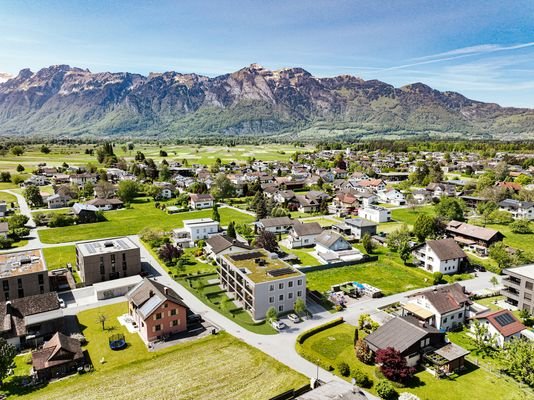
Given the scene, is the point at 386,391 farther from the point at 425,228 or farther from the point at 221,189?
the point at 221,189

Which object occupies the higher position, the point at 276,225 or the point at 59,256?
the point at 276,225

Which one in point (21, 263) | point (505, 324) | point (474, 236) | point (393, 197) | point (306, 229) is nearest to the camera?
point (505, 324)

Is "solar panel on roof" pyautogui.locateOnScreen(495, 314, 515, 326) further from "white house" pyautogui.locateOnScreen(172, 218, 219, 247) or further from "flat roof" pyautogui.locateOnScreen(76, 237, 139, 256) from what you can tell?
"white house" pyautogui.locateOnScreen(172, 218, 219, 247)

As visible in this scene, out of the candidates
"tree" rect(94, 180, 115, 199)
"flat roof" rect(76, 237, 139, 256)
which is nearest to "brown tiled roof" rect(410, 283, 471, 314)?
"flat roof" rect(76, 237, 139, 256)

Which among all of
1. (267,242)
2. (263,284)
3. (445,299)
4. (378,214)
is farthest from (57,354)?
(378,214)

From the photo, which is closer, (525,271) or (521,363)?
(521,363)

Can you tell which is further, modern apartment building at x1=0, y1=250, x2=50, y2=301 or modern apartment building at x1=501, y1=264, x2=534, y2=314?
modern apartment building at x1=0, y1=250, x2=50, y2=301

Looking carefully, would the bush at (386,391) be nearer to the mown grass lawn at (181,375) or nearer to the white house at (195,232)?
the mown grass lawn at (181,375)
